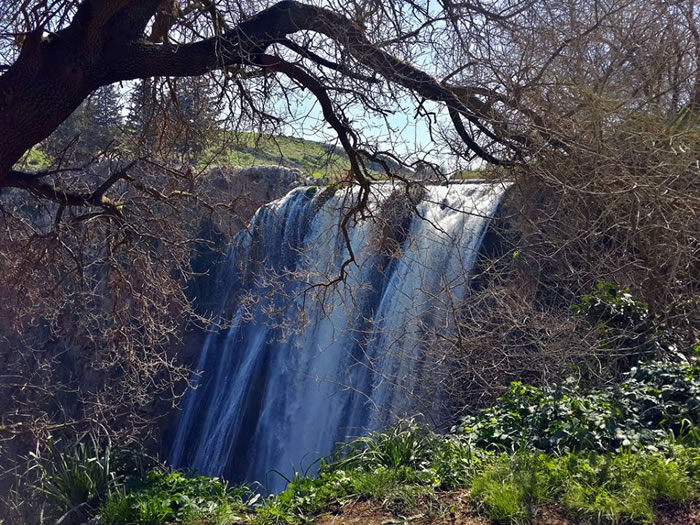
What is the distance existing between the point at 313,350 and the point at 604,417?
8378mm

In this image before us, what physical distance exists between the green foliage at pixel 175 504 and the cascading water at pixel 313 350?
12.8ft

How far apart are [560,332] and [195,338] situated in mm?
11986

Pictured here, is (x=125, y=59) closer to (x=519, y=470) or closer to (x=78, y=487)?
(x=78, y=487)

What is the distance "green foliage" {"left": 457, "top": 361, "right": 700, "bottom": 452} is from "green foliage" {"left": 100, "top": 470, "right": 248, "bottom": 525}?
5.70ft

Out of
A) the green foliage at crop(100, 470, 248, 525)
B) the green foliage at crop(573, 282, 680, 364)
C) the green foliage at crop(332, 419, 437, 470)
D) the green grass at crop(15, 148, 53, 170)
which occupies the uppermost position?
the green grass at crop(15, 148, 53, 170)

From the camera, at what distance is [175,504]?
4.93 m

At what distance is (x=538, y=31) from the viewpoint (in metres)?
5.82

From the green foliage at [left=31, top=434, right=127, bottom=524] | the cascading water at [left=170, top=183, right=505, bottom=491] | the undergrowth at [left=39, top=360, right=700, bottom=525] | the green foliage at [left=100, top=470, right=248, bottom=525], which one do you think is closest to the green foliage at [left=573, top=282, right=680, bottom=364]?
the undergrowth at [left=39, top=360, right=700, bottom=525]

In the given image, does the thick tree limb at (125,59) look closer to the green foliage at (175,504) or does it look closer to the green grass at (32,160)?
the green grass at (32,160)

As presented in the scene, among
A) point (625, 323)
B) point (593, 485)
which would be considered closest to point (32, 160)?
point (625, 323)

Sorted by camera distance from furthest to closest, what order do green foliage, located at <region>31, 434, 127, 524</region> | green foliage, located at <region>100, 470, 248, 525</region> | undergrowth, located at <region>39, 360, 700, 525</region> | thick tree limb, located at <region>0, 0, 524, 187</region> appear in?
green foliage, located at <region>31, 434, 127, 524</region>, thick tree limb, located at <region>0, 0, 524, 187</region>, green foliage, located at <region>100, 470, 248, 525</region>, undergrowth, located at <region>39, 360, 700, 525</region>

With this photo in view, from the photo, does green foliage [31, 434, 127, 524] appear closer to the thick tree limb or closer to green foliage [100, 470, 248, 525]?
green foliage [100, 470, 248, 525]

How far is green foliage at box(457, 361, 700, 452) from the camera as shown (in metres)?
4.72

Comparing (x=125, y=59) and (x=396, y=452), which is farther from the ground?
(x=125, y=59)
